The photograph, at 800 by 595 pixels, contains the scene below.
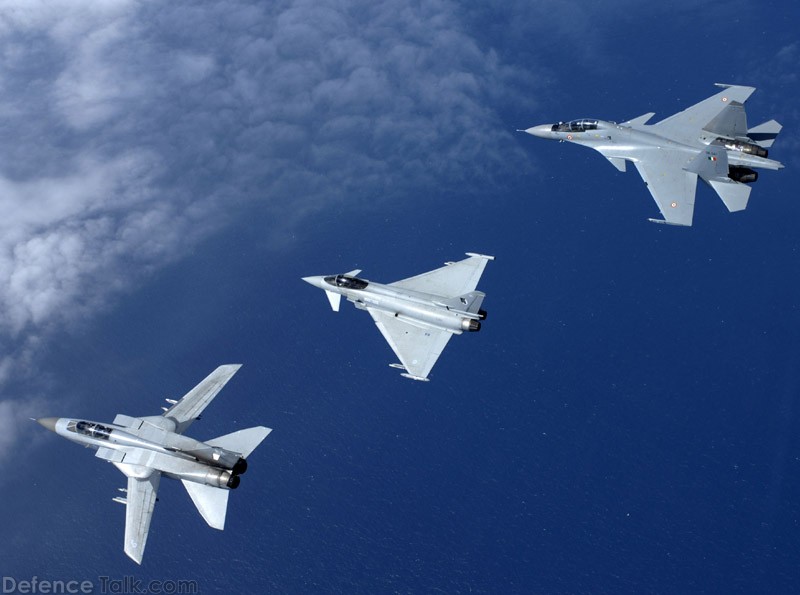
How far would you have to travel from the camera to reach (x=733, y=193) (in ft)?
218

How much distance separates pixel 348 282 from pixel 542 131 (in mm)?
26664

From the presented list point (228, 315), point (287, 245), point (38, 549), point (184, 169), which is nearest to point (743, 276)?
point (287, 245)

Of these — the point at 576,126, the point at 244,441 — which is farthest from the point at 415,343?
the point at 576,126

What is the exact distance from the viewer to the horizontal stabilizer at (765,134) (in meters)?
69.6

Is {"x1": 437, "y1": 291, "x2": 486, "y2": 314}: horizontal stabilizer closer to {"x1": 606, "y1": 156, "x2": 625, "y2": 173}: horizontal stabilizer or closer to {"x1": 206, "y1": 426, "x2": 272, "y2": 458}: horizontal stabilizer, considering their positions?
{"x1": 206, "y1": 426, "x2": 272, "y2": 458}: horizontal stabilizer

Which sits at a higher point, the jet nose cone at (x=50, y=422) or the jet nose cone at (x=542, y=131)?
the jet nose cone at (x=542, y=131)

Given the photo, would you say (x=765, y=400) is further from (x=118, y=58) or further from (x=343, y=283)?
(x=118, y=58)

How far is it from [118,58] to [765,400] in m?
80.6

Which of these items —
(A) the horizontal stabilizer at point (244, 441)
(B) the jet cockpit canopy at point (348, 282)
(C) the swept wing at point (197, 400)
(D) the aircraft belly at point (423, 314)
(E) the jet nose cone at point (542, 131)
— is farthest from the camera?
(E) the jet nose cone at point (542, 131)

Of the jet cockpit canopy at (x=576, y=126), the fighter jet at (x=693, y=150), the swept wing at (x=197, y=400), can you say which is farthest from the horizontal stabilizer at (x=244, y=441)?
the jet cockpit canopy at (x=576, y=126)

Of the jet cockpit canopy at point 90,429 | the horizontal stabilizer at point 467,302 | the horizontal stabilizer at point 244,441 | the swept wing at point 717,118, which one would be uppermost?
the swept wing at point 717,118

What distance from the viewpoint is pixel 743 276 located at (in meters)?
70.9

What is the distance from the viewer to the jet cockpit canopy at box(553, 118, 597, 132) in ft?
240

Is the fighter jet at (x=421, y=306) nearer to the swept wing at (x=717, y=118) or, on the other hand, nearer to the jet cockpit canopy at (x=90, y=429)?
the jet cockpit canopy at (x=90, y=429)
